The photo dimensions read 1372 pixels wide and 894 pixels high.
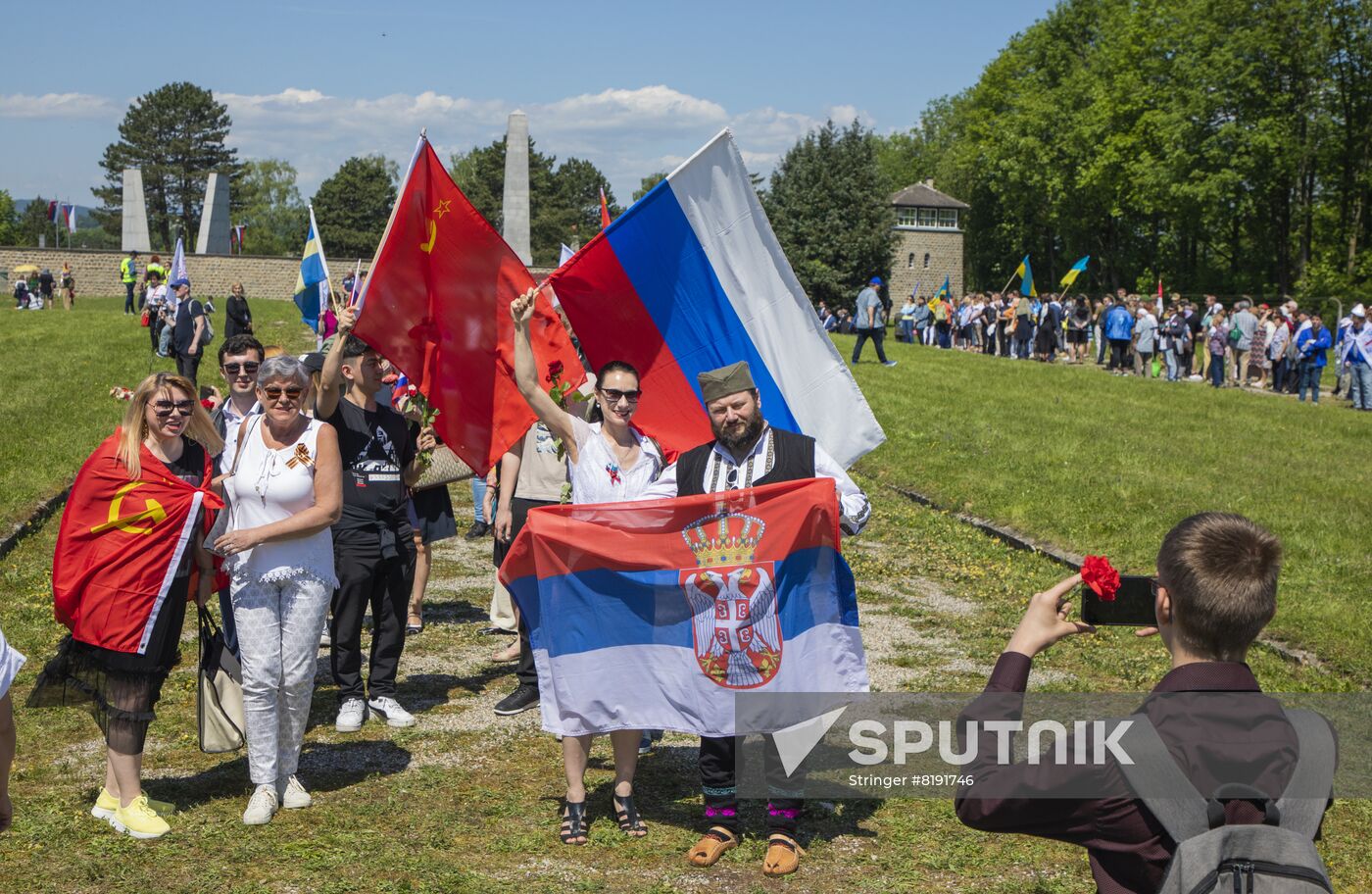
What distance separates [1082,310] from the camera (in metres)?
37.8

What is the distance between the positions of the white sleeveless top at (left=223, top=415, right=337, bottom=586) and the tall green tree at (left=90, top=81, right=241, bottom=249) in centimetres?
11150

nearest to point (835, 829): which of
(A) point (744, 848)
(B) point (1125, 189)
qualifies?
(A) point (744, 848)

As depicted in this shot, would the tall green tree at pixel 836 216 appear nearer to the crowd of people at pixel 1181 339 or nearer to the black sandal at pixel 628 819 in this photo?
the crowd of people at pixel 1181 339

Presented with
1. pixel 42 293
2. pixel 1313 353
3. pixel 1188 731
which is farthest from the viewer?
pixel 42 293

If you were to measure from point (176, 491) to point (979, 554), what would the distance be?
894 centimetres

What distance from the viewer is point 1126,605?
3.14 meters

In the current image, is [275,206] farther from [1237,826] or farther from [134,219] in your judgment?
[1237,826]

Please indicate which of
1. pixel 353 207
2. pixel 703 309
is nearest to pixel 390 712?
pixel 703 309

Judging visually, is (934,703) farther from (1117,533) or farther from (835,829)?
(1117,533)

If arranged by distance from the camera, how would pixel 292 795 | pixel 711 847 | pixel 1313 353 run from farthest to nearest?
1. pixel 1313 353
2. pixel 292 795
3. pixel 711 847

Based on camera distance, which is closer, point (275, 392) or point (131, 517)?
point (131, 517)

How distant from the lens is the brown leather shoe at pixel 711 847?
5922 mm

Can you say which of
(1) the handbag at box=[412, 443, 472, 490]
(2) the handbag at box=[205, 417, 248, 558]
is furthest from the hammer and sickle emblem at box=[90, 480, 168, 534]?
(1) the handbag at box=[412, 443, 472, 490]

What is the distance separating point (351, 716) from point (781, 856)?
A: 3144 mm
